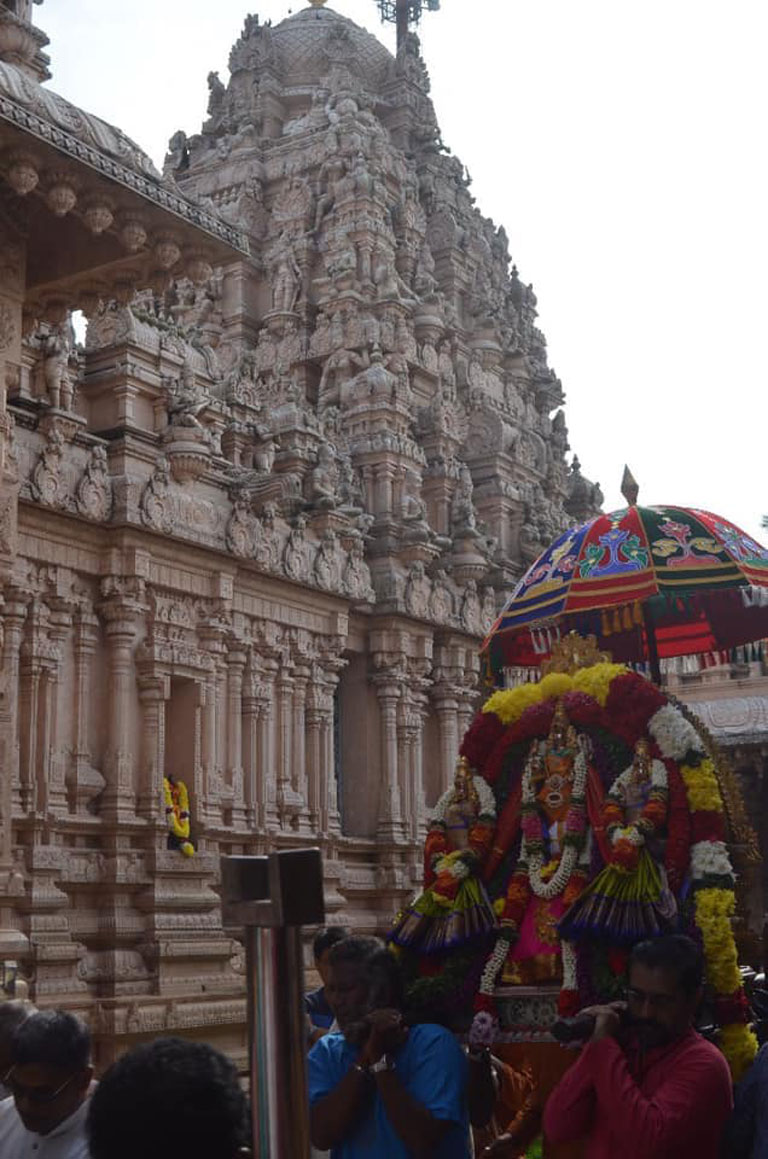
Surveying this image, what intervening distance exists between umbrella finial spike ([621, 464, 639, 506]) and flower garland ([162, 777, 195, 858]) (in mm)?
7822

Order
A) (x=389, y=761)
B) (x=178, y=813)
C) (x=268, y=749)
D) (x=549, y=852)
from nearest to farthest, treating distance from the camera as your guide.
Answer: (x=549, y=852), (x=178, y=813), (x=268, y=749), (x=389, y=761)

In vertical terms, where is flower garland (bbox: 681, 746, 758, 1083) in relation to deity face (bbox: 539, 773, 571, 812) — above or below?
below

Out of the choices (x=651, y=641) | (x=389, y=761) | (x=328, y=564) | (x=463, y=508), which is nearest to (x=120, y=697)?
(x=328, y=564)

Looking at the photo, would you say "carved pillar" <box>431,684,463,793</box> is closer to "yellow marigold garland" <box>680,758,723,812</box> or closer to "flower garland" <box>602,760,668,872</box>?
"flower garland" <box>602,760,668,872</box>

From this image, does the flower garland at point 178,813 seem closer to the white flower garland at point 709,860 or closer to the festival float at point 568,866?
the festival float at point 568,866

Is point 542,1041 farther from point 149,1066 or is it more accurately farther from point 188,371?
point 188,371

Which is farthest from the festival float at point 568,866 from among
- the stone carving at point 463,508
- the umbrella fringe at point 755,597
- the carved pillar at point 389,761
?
the stone carving at point 463,508

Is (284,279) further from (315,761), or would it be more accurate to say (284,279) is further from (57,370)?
(315,761)

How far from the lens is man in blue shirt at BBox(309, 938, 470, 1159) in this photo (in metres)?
4.33

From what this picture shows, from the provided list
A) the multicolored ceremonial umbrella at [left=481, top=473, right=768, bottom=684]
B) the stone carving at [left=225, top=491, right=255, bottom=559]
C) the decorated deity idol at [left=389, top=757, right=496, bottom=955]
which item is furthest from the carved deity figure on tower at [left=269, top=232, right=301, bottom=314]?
the decorated deity idol at [left=389, top=757, right=496, bottom=955]

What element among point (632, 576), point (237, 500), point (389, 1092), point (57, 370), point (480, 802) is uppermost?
point (57, 370)

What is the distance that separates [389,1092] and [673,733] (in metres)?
2.84

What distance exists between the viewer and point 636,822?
638 centimetres

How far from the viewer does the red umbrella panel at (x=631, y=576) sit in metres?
8.95
